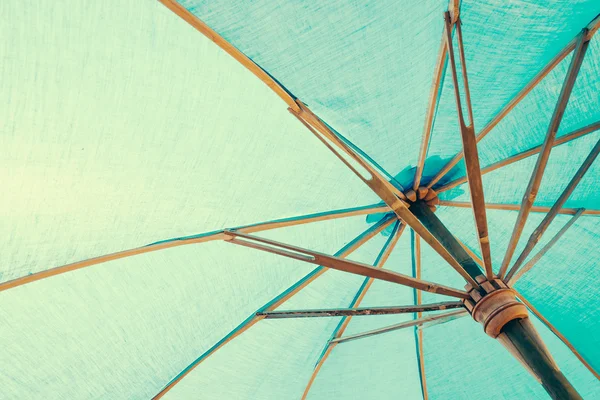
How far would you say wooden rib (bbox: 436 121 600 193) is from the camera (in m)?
3.50

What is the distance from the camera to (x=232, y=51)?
8.89ft

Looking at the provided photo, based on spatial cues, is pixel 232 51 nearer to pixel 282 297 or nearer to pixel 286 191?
pixel 286 191

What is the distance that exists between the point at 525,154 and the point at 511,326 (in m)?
1.29

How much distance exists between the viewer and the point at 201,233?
11.2ft

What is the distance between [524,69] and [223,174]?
1828 mm

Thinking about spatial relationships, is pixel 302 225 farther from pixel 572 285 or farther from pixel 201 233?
pixel 572 285

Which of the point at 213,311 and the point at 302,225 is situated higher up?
the point at 302,225

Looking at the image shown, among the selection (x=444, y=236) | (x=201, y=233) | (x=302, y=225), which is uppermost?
(x=302, y=225)

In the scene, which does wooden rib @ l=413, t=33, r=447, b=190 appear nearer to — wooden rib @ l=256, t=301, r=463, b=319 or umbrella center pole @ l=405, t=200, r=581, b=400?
umbrella center pole @ l=405, t=200, r=581, b=400

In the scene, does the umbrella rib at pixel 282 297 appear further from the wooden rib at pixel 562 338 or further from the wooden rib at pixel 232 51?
the wooden rib at pixel 232 51

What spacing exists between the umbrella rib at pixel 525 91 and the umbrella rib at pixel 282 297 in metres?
0.52

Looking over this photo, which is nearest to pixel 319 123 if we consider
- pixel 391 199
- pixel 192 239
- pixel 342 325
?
pixel 391 199

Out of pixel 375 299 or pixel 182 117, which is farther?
pixel 375 299

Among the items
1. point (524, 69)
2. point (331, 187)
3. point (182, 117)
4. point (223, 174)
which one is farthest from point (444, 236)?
point (182, 117)
